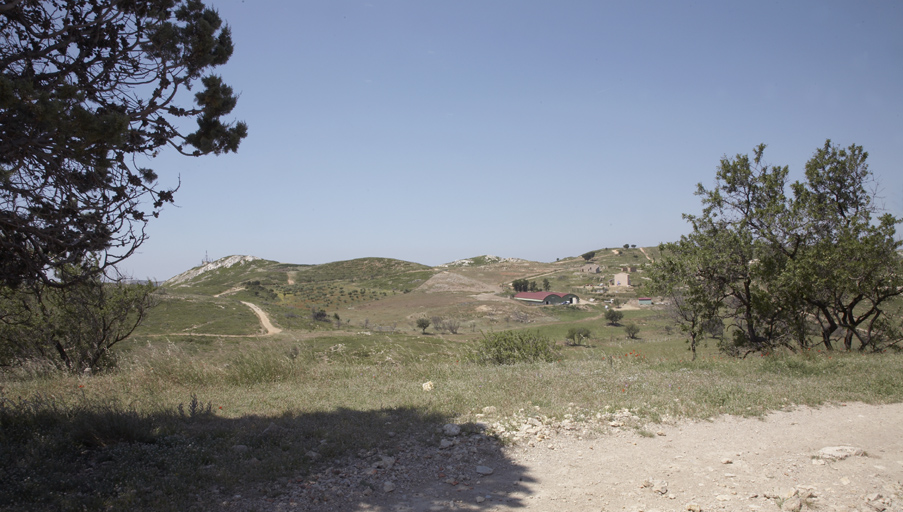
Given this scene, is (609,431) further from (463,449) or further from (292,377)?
(292,377)

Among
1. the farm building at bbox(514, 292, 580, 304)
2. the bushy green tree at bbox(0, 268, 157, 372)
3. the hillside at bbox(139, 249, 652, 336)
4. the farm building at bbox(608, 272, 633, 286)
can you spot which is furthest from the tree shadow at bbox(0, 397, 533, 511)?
the farm building at bbox(608, 272, 633, 286)

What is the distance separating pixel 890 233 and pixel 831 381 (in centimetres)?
Result: 795

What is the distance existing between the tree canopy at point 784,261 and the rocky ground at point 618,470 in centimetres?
799

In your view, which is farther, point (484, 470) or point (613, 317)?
point (613, 317)

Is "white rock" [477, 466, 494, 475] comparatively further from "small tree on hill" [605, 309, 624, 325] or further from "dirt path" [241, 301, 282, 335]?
"small tree on hill" [605, 309, 624, 325]

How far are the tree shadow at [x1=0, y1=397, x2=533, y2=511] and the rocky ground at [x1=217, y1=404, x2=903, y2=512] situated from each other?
0.02 m

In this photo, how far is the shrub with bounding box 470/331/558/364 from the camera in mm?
11336

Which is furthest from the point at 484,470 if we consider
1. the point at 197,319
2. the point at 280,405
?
the point at 197,319

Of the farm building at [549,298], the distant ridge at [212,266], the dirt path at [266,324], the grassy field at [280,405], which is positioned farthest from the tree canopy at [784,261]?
the distant ridge at [212,266]

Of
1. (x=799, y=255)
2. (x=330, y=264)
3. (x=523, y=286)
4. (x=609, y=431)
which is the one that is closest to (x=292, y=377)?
(x=609, y=431)

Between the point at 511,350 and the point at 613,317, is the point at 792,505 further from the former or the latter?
the point at 613,317

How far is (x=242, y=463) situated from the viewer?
4535 mm

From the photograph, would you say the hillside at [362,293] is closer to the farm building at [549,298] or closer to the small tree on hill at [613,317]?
the farm building at [549,298]

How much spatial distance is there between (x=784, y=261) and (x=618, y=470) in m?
12.4
